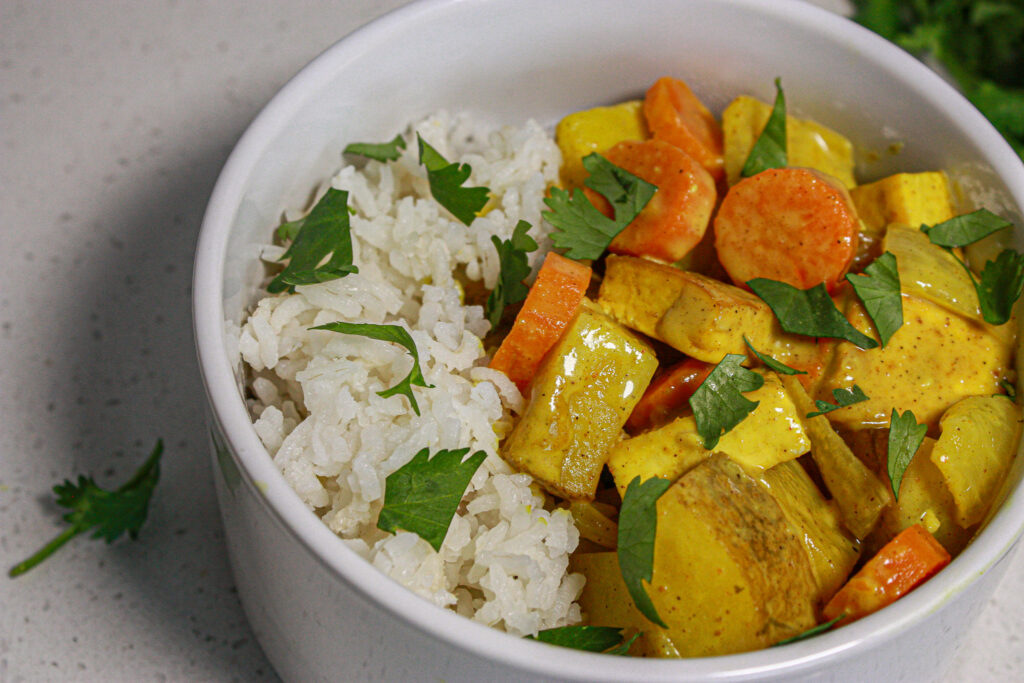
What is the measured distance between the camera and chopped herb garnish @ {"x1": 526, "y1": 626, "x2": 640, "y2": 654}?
1079 millimetres

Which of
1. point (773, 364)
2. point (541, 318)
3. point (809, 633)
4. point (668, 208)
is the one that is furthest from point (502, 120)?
point (809, 633)

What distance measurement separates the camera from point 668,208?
4.61ft

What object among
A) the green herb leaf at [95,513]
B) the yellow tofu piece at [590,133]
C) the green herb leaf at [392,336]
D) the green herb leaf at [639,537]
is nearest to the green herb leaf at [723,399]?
the green herb leaf at [639,537]

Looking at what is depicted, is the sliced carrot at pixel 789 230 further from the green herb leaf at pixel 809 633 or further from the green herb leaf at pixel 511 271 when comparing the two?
the green herb leaf at pixel 809 633

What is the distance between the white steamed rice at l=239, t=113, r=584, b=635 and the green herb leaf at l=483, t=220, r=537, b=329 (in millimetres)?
20

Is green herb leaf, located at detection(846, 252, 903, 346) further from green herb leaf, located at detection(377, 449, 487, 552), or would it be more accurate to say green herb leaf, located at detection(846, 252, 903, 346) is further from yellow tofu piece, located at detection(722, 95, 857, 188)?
green herb leaf, located at detection(377, 449, 487, 552)

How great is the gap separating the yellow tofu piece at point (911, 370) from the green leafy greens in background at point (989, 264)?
0.06 meters

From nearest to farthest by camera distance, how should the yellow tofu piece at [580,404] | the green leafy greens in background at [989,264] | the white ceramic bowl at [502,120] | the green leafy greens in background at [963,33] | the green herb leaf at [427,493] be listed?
the white ceramic bowl at [502,120], the green herb leaf at [427,493], the yellow tofu piece at [580,404], the green leafy greens in background at [989,264], the green leafy greens in background at [963,33]

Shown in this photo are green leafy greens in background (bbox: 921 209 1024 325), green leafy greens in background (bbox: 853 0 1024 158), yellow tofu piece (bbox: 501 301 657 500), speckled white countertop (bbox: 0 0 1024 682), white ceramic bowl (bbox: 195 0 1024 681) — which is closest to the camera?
white ceramic bowl (bbox: 195 0 1024 681)

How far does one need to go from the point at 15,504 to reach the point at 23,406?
165 millimetres

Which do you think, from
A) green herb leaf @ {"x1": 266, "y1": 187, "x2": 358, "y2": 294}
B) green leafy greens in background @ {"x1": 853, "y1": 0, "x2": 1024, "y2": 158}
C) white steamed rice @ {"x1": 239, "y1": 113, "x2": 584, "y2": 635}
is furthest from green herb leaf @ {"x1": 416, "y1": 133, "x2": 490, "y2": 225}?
green leafy greens in background @ {"x1": 853, "y1": 0, "x2": 1024, "y2": 158}

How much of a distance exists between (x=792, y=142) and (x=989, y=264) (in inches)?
13.4

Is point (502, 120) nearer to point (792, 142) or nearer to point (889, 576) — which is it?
point (792, 142)

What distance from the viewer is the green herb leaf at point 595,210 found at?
4.50ft
